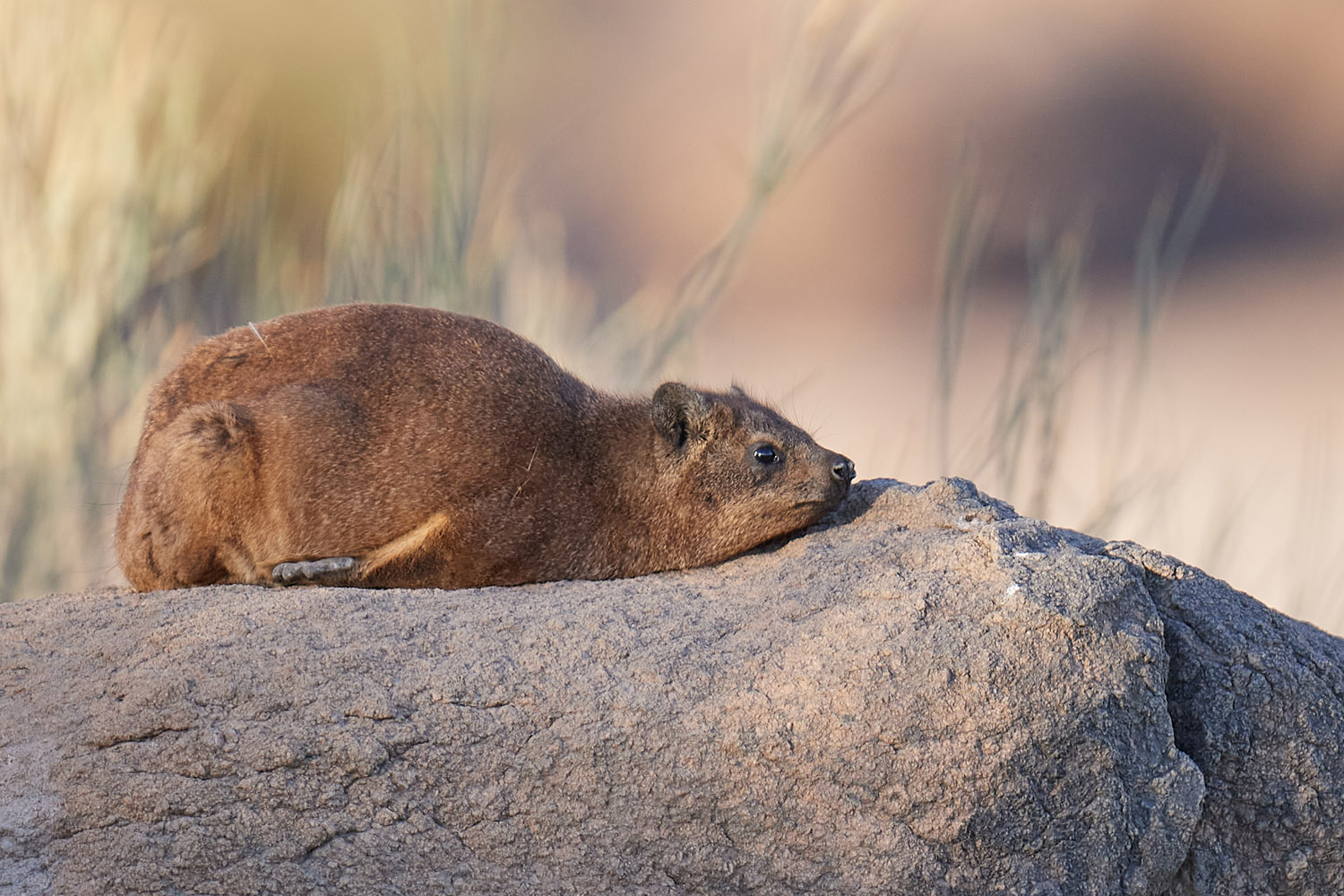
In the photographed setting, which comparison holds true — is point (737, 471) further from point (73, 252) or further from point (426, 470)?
point (73, 252)

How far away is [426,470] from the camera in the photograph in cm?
521

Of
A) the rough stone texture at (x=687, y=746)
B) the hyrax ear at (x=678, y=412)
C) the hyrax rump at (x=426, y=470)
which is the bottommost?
the rough stone texture at (x=687, y=746)

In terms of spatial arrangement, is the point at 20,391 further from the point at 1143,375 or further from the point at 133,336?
the point at 1143,375

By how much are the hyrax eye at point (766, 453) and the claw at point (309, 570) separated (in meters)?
1.71

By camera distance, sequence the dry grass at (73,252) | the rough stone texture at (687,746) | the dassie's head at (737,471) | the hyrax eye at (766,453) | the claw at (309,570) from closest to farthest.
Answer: the rough stone texture at (687,746), the claw at (309,570), the dassie's head at (737,471), the hyrax eye at (766,453), the dry grass at (73,252)

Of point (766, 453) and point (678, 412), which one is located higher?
point (678, 412)

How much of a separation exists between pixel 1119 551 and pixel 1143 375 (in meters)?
2.82

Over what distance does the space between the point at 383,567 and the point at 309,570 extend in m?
0.29

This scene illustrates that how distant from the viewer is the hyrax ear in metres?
5.47

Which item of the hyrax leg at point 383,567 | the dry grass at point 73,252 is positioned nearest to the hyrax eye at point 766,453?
the hyrax leg at point 383,567

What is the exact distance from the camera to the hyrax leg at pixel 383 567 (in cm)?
510

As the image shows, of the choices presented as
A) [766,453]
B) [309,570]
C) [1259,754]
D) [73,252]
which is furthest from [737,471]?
[73,252]

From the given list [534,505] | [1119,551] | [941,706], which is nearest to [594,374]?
[534,505]

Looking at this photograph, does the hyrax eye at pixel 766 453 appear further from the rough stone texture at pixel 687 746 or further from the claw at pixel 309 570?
the claw at pixel 309 570
